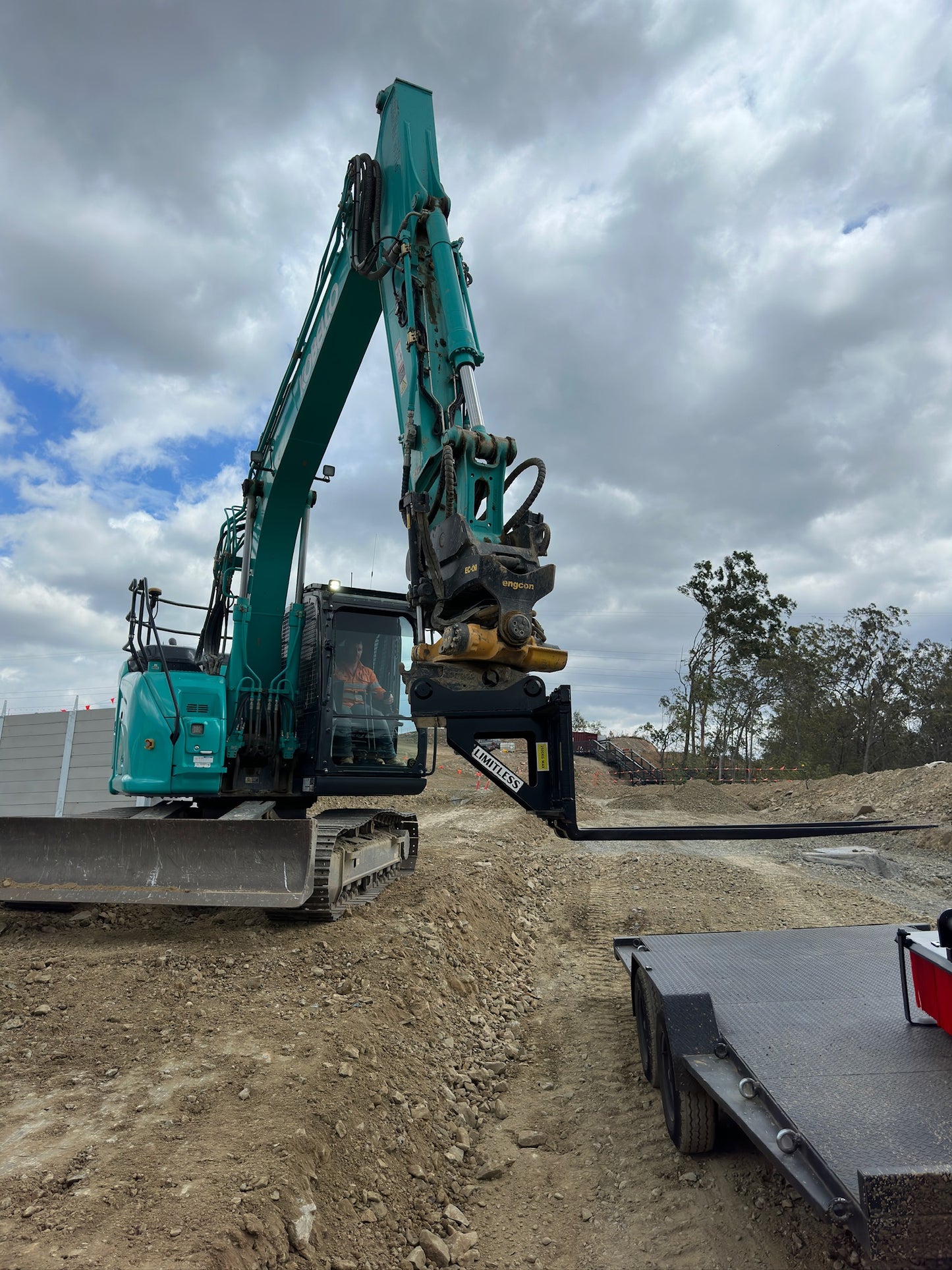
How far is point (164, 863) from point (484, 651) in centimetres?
301

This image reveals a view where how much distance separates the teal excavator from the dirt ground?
52cm

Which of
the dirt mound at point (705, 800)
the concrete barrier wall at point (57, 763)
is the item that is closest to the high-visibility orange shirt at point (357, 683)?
the concrete barrier wall at point (57, 763)

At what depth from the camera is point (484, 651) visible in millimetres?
3523

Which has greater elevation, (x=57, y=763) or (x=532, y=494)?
(x=532, y=494)

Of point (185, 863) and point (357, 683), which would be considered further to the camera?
point (357, 683)

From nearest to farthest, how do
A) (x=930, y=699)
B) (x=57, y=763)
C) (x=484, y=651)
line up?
(x=484, y=651), (x=57, y=763), (x=930, y=699)

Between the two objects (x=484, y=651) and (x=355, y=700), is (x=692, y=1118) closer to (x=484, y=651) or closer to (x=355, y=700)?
(x=484, y=651)

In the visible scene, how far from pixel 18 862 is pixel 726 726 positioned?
29.5m

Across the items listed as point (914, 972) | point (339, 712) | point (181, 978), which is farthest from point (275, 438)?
point (914, 972)

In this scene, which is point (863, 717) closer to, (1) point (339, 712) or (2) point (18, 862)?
(1) point (339, 712)

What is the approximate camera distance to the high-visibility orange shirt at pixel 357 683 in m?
6.95

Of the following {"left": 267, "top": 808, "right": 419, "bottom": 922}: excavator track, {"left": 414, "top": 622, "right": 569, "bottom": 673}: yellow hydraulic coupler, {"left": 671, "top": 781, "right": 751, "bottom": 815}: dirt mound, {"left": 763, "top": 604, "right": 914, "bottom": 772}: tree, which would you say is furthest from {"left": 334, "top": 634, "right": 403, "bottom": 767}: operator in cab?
{"left": 763, "top": 604, "right": 914, "bottom": 772}: tree

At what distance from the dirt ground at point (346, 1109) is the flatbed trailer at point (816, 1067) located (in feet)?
1.34

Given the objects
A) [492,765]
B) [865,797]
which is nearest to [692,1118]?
[492,765]
